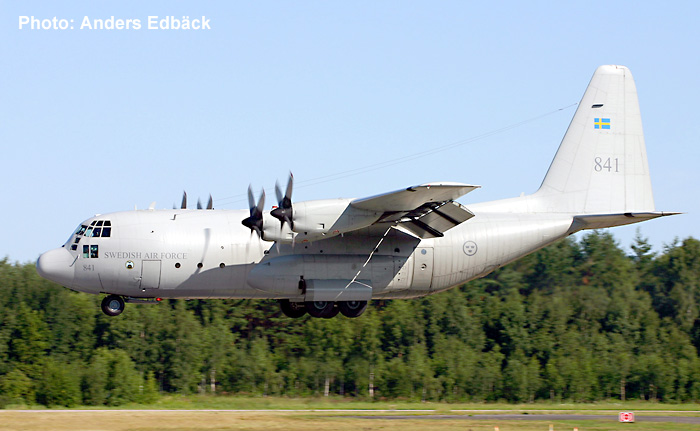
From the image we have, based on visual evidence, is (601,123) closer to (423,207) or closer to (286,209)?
(423,207)

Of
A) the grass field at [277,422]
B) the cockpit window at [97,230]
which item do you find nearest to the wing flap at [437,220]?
the grass field at [277,422]

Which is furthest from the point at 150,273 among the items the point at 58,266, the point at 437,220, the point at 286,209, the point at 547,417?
the point at 547,417

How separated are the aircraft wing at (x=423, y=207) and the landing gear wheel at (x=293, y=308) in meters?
4.12

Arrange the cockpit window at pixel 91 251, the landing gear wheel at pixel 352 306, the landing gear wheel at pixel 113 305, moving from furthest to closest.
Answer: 1. the landing gear wheel at pixel 352 306
2. the landing gear wheel at pixel 113 305
3. the cockpit window at pixel 91 251

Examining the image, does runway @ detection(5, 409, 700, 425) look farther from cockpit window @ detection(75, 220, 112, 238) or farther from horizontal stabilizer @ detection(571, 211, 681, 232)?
horizontal stabilizer @ detection(571, 211, 681, 232)

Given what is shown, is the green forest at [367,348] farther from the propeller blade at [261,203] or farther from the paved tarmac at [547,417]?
the propeller blade at [261,203]

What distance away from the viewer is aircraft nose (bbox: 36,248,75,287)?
23.7 meters

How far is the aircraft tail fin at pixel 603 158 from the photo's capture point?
27.8 metres

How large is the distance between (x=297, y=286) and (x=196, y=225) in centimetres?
340

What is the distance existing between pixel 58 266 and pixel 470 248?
12065 mm

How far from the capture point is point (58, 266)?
23703 millimetres

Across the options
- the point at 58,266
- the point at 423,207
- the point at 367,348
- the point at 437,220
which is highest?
the point at 423,207

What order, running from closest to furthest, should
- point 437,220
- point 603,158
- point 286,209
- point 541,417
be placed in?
point 286,209 → point 437,220 → point 541,417 → point 603,158

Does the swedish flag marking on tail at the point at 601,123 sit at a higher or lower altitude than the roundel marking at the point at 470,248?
higher
